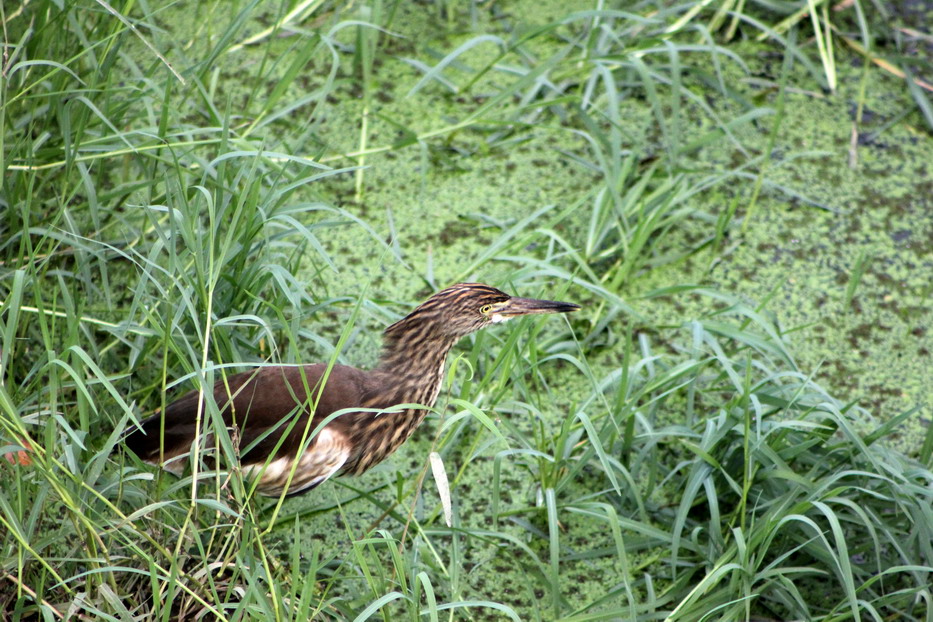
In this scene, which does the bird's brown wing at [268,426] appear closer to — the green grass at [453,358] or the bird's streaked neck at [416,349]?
the green grass at [453,358]

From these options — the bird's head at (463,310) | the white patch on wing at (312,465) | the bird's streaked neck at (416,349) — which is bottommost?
the white patch on wing at (312,465)

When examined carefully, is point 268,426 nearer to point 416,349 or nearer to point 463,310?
point 416,349

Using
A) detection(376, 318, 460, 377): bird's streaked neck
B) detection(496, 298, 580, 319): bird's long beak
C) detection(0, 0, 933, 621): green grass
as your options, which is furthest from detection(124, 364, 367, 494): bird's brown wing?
detection(496, 298, 580, 319): bird's long beak

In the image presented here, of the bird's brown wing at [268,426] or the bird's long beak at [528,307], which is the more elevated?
the bird's long beak at [528,307]

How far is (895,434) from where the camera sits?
3.47 m

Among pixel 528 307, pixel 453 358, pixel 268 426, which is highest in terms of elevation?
pixel 528 307

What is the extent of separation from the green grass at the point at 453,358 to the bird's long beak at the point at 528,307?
10 cm

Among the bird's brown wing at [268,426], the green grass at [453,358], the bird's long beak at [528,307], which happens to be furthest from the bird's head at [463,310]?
the bird's brown wing at [268,426]

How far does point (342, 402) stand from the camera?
116 inches

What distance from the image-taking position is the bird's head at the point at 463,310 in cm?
303

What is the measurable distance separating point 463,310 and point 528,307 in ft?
0.66

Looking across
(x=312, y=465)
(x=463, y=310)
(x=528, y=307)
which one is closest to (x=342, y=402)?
(x=312, y=465)

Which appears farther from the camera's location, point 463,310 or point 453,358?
point 453,358

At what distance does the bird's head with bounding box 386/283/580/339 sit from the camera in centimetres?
303
